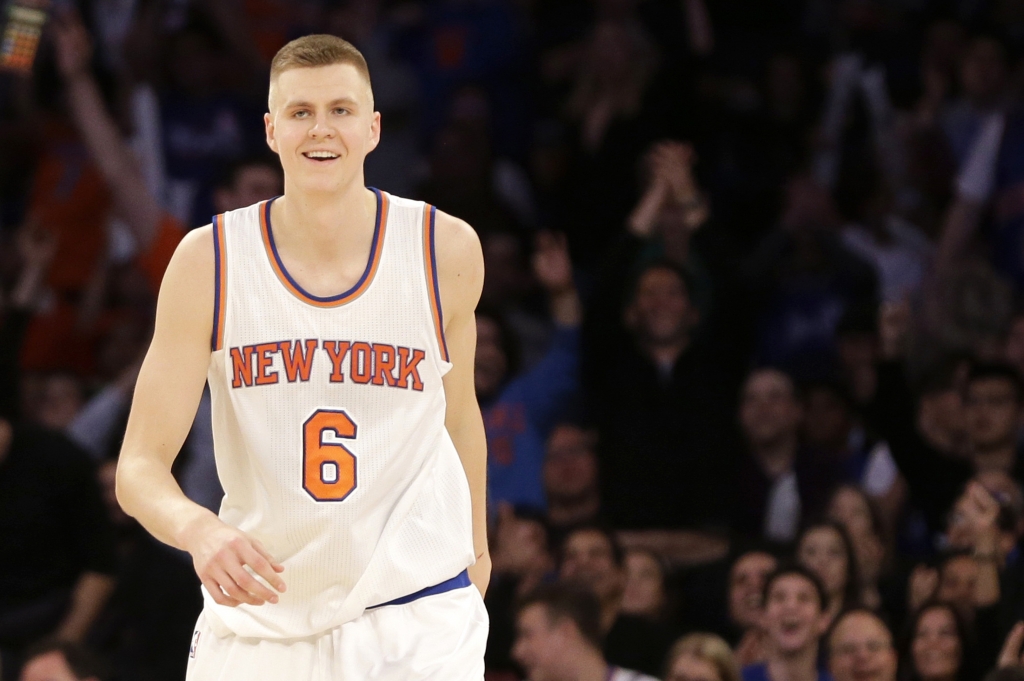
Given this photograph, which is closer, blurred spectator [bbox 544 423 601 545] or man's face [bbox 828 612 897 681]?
man's face [bbox 828 612 897 681]

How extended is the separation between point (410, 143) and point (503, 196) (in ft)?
2.49

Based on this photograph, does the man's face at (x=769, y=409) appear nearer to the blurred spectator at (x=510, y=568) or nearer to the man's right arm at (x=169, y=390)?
the blurred spectator at (x=510, y=568)

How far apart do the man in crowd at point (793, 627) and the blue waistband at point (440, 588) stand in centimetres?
283

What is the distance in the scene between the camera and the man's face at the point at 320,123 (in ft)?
11.8

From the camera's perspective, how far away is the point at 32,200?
30.2ft

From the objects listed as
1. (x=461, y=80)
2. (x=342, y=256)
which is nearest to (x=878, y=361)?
(x=461, y=80)

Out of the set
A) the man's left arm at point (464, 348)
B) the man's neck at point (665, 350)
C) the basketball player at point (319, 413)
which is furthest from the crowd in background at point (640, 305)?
the basketball player at point (319, 413)

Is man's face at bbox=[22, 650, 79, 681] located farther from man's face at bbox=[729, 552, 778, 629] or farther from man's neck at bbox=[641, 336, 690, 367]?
man's neck at bbox=[641, 336, 690, 367]

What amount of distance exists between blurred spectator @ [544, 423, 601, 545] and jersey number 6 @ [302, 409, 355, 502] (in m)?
3.89

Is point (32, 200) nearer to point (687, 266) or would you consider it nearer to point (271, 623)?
point (687, 266)

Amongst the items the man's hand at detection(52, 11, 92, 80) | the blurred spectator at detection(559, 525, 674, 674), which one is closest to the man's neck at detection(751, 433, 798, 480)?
the blurred spectator at detection(559, 525, 674, 674)

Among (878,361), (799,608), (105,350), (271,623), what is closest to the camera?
(271,623)

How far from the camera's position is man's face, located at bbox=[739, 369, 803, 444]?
7.54m

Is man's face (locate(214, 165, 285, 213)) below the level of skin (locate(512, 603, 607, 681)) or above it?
above
